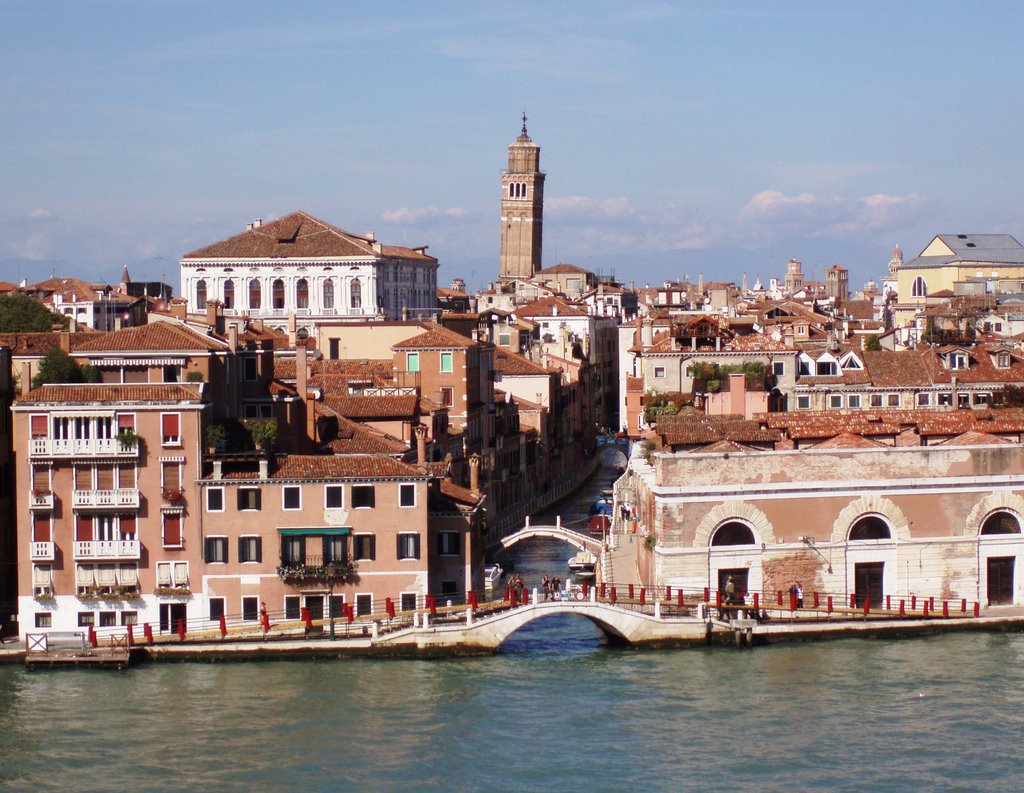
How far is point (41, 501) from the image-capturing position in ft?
99.8

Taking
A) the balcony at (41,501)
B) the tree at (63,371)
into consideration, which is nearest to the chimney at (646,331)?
the tree at (63,371)

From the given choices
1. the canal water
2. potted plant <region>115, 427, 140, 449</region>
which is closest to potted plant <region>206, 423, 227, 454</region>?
potted plant <region>115, 427, 140, 449</region>

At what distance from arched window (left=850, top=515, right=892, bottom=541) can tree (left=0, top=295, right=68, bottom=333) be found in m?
29.5

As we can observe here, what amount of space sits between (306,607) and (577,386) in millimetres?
39999

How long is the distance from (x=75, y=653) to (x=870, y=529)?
1211 cm

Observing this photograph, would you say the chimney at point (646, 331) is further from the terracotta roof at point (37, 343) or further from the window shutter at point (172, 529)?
the window shutter at point (172, 529)

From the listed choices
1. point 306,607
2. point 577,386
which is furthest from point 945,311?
point 306,607

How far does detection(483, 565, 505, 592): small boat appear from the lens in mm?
34906

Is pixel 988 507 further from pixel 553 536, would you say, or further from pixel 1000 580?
pixel 553 536

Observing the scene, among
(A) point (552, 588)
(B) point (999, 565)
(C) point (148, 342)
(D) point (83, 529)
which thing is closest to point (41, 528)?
(D) point (83, 529)

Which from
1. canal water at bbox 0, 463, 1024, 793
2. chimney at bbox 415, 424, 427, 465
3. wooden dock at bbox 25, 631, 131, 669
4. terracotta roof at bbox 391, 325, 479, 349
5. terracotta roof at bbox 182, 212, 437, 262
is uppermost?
terracotta roof at bbox 182, 212, 437, 262

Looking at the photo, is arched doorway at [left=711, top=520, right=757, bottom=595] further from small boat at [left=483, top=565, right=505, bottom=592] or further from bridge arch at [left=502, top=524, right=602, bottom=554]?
bridge arch at [left=502, top=524, right=602, bottom=554]

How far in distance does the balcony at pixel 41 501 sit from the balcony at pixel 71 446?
577 millimetres

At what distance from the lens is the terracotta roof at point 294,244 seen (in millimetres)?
69562
